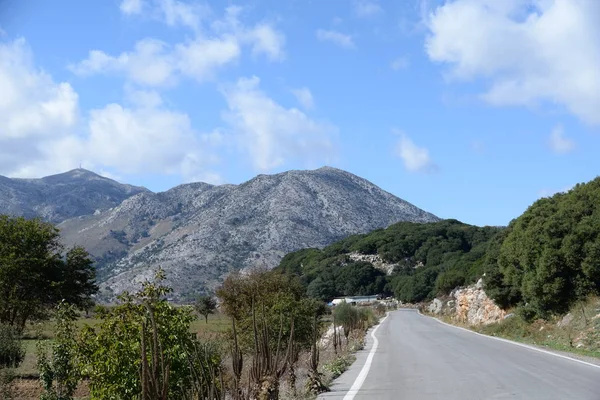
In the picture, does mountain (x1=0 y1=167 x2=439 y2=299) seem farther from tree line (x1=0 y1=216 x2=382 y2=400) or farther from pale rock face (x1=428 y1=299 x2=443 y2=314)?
tree line (x1=0 y1=216 x2=382 y2=400)

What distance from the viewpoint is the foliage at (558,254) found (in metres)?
28.0

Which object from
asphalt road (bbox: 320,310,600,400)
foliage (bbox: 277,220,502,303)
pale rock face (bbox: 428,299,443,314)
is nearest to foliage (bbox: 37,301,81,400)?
asphalt road (bbox: 320,310,600,400)

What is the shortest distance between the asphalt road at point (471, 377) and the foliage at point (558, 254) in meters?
8.71

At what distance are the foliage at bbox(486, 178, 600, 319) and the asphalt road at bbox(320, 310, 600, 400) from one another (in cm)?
871

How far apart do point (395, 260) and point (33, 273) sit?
10490 cm

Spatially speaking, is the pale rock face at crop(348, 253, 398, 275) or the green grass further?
the pale rock face at crop(348, 253, 398, 275)

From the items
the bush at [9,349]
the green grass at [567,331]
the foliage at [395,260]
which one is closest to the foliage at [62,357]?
the bush at [9,349]

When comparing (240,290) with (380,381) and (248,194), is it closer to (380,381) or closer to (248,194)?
(380,381)

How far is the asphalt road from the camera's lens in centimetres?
1127

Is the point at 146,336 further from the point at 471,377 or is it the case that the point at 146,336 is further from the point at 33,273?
the point at 33,273

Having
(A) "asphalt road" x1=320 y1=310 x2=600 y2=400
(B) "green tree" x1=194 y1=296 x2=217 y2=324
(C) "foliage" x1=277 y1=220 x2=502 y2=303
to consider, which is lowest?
(A) "asphalt road" x1=320 y1=310 x2=600 y2=400

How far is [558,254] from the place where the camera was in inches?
1136

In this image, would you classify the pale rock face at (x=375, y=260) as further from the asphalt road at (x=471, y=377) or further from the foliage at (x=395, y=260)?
the asphalt road at (x=471, y=377)

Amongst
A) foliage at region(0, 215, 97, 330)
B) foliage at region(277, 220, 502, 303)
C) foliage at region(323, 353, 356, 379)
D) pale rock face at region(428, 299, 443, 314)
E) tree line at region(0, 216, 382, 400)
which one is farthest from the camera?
foliage at region(277, 220, 502, 303)
